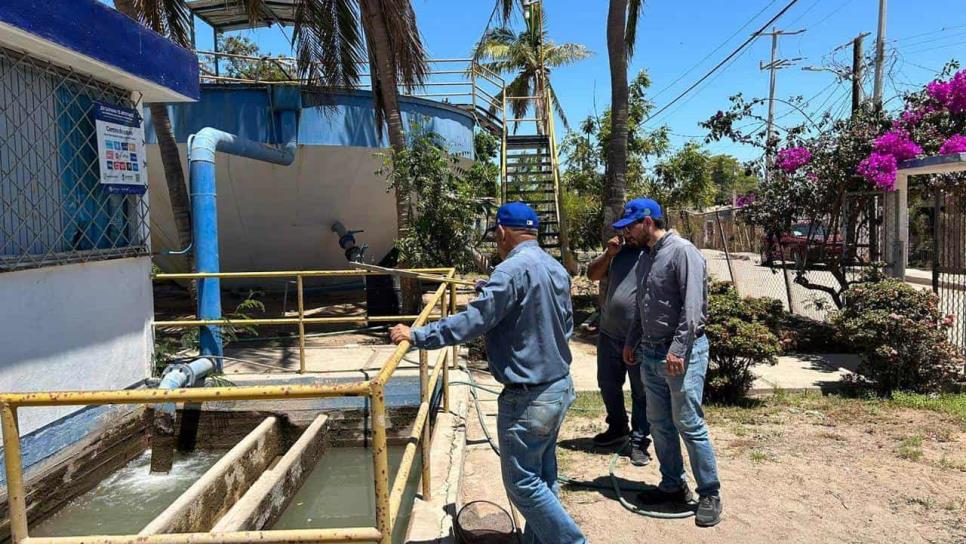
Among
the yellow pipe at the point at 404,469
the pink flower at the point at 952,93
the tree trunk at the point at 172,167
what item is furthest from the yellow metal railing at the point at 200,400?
the pink flower at the point at 952,93

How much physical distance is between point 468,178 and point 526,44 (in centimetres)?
1777

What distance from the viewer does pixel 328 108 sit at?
11.5 meters

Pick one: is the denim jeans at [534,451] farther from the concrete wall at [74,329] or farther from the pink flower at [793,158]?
the pink flower at [793,158]

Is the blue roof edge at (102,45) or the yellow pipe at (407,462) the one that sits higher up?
the blue roof edge at (102,45)

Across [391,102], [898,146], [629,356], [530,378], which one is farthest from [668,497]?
[391,102]

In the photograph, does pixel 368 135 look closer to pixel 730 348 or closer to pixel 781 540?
pixel 730 348

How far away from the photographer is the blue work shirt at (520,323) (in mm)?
2793

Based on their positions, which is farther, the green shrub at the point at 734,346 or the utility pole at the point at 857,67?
the utility pole at the point at 857,67

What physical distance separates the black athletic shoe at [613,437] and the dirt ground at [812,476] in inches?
4.1

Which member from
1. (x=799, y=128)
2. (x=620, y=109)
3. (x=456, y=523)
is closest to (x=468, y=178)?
(x=620, y=109)

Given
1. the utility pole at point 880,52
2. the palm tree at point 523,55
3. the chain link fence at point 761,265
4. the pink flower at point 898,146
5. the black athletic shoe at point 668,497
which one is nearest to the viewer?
the black athletic shoe at point 668,497

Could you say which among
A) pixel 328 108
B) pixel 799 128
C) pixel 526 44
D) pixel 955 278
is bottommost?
pixel 955 278

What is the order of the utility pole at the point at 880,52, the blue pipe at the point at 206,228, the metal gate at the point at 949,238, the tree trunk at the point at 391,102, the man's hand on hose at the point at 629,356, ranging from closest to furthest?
1. the man's hand on hose at the point at 629,356
2. the metal gate at the point at 949,238
3. the blue pipe at the point at 206,228
4. the tree trunk at the point at 391,102
5. the utility pole at the point at 880,52

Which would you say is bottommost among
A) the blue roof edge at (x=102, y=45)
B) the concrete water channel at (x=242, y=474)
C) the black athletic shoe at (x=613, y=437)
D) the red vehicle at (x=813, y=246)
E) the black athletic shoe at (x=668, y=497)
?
the concrete water channel at (x=242, y=474)
